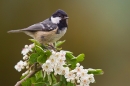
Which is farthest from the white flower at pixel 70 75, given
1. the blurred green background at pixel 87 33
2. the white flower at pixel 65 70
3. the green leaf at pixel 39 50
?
the blurred green background at pixel 87 33

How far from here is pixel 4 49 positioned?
4031 millimetres

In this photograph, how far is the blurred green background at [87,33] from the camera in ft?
13.2

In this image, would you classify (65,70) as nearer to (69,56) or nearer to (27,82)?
(69,56)

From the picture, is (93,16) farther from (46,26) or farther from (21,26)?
(46,26)

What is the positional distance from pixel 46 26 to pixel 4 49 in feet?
7.41

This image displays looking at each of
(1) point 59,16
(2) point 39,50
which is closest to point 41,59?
(2) point 39,50

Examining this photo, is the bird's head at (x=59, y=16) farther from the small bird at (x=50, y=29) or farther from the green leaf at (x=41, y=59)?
the green leaf at (x=41, y=59)

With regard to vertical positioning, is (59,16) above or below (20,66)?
above

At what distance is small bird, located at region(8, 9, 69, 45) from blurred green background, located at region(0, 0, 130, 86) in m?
2.12

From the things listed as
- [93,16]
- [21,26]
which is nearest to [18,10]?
[21,26]

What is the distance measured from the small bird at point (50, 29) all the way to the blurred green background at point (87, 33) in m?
2.12

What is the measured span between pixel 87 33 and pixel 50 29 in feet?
7.87

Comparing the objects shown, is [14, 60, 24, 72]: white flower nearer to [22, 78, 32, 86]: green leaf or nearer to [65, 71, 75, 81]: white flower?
[22, 78, 32, 86]: green leaf

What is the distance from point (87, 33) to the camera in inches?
167
